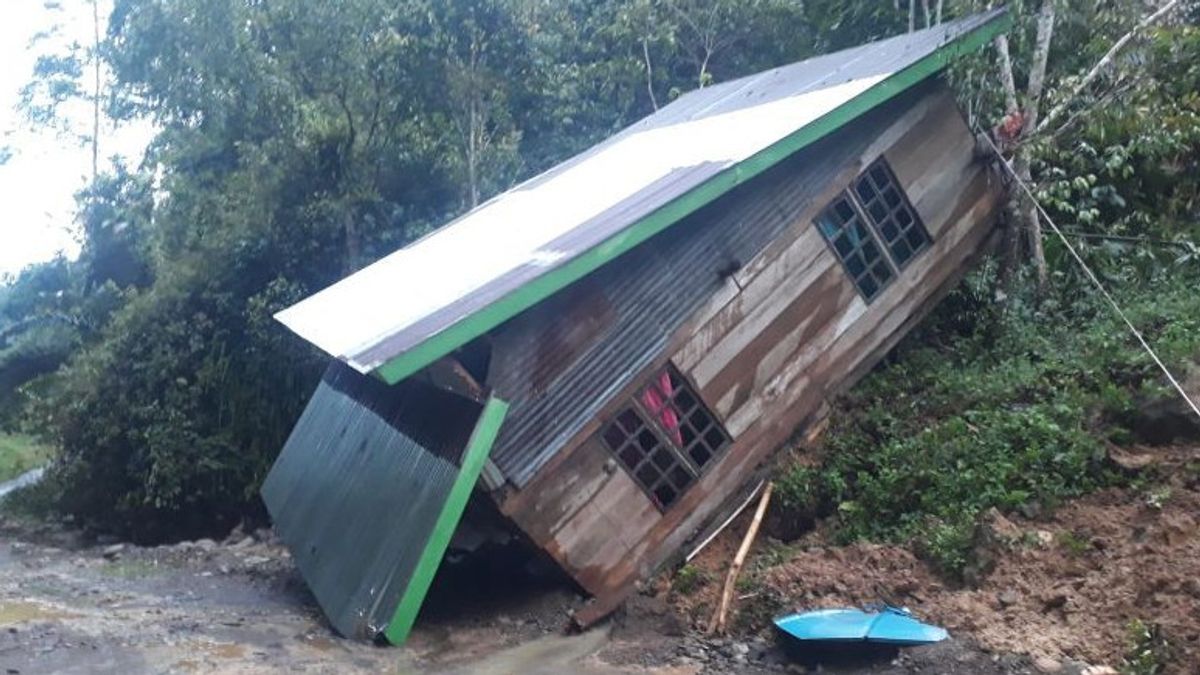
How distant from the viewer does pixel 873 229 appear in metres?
9.91

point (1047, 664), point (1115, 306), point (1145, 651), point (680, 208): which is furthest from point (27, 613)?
point (1115, 306)

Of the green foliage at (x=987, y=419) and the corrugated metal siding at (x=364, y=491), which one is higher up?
the corrugated metal siding at (x=364, y=491)

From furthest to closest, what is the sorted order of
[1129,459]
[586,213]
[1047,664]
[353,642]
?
1. [586,213]
2. [1129,459]
3. [353,642]
4. [1047,664]

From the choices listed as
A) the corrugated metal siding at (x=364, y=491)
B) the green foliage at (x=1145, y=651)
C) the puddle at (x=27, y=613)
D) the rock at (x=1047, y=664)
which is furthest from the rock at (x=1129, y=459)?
the puddle at (x=27, y=613)

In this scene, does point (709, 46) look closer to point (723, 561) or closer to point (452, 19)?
point (452, 19)

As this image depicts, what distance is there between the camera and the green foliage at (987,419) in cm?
806

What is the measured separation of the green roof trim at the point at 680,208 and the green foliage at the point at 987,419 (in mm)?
2404

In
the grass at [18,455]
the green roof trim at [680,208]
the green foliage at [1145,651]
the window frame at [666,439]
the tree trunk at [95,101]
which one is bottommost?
the green foliage at [1145,651]

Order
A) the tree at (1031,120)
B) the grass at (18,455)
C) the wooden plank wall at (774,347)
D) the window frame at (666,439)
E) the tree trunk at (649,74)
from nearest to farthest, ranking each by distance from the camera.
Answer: the wooden plank wall at (774,347) < the window frame at (666,439) < the tree at (1031,120) < the tree trunk at (649,74) < the grass at (18,455)

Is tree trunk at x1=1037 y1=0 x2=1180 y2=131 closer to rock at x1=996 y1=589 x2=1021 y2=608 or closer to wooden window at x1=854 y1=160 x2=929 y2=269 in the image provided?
wooden window at x1=854 y1=160 x2=929 y2=269

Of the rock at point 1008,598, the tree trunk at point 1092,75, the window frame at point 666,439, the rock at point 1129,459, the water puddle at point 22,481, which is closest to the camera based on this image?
the rock at point 1008,598

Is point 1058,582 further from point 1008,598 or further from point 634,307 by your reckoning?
point 634,307

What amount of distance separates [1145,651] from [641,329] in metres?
4.05

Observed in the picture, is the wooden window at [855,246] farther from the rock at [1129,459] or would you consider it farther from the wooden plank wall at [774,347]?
the rock at [1129,459]
